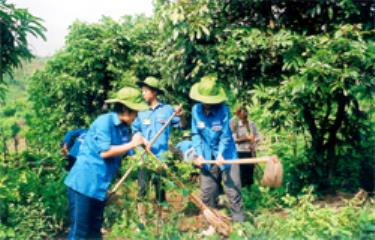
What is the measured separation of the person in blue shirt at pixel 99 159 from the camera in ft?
11.8

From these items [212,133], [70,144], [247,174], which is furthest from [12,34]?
[247,174]

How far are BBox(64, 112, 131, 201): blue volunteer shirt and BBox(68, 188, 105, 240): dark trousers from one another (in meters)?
0.08

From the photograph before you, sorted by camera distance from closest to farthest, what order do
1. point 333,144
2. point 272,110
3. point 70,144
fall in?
point 70,144 → point 272,110 → point 333,144

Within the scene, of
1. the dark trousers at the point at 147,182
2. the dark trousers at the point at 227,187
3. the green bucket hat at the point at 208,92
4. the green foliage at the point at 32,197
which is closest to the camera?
the dark trousers at the point at 147,182

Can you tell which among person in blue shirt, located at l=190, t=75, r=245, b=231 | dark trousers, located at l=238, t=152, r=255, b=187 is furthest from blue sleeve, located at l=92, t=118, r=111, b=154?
dark trousers, located at l=238, t=152, r=255, b=187

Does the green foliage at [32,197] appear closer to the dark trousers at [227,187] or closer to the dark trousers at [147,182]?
the dark trousers at [147,182]

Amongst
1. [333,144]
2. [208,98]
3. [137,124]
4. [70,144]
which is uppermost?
[208,98]

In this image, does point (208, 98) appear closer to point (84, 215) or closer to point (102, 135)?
point (102, 135)

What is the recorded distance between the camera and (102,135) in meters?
3.60

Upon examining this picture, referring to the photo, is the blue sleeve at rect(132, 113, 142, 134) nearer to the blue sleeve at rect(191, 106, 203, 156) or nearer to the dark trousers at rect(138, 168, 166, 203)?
the dark trousers at rect(138, 168, 166, 203)

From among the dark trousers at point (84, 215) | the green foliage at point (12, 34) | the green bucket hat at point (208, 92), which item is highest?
the green foliage at point (12, 34)

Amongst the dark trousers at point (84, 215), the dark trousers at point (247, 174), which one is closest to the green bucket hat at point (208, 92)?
the dark trousers at point (84, 215)

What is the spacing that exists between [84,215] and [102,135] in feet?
2.06

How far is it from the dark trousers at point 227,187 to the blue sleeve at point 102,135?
1.29 meters
